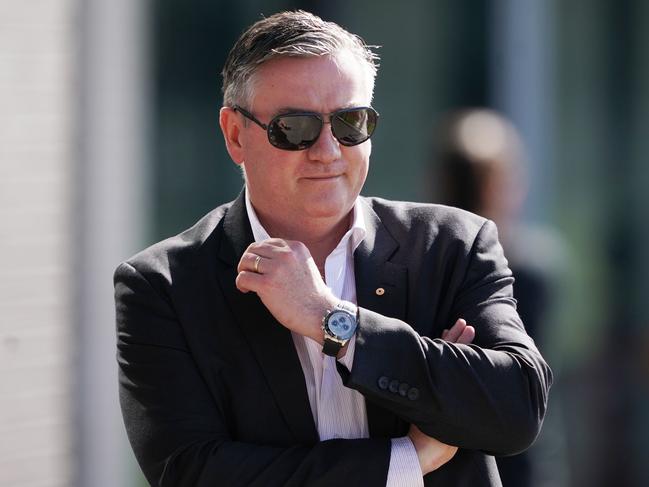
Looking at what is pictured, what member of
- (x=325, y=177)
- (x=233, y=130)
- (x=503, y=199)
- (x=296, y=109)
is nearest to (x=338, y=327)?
(x=325, y=177)

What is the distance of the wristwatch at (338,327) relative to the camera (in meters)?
2.67

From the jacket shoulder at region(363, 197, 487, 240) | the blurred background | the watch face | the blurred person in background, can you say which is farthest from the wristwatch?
the blurred background

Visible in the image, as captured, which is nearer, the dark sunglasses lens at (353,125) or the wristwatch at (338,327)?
the wristwatch at (338,327)

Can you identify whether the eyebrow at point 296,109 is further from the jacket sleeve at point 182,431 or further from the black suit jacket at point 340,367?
the jacket sleeve at point 182,431

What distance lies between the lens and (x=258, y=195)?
9.68 ft

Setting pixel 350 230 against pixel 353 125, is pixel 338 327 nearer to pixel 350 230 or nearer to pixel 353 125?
pixel 350 230

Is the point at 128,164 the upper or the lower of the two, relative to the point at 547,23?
lower

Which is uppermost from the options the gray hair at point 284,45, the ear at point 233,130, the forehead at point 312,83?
the gray hair at point 284,45

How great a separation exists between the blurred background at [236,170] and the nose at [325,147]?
173 centimetres

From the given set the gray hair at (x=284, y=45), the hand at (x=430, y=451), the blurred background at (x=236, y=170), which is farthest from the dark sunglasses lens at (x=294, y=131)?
the blurred background at (x=236, y=170)
